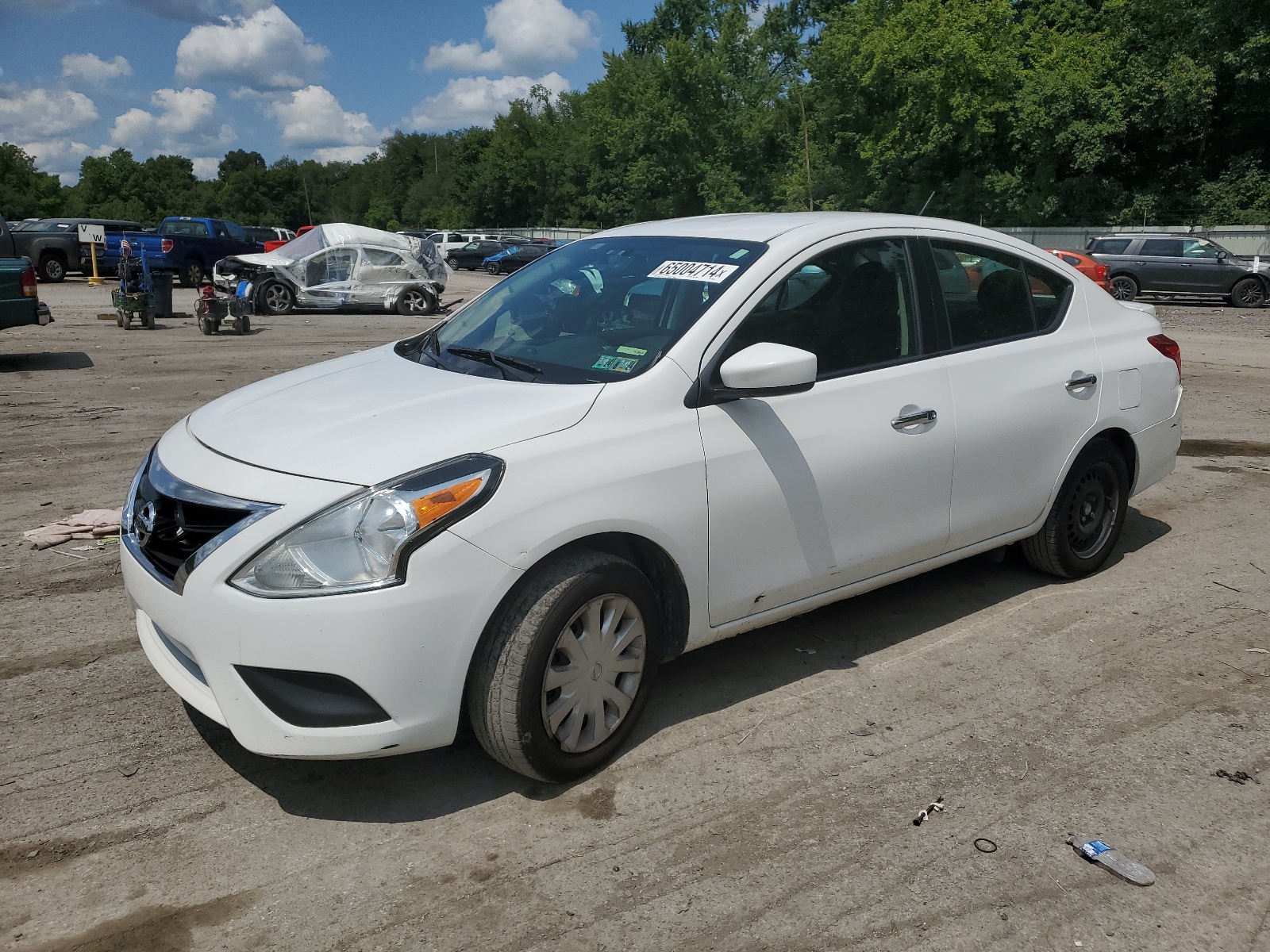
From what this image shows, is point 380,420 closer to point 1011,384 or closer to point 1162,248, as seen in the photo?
point 1011,384

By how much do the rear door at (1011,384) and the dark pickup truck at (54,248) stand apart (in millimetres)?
29301

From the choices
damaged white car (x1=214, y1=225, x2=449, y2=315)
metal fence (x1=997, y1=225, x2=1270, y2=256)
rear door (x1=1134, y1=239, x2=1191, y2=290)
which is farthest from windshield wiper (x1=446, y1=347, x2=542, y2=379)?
metal fence (x1=997, y1=225, x2=1270, y2=256)

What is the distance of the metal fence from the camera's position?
35281mm

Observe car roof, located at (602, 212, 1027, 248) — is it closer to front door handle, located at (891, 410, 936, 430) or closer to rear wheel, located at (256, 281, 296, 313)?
front door handle, located at (891, 410, 936, 430)

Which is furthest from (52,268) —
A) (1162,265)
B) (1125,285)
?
(1162,265)

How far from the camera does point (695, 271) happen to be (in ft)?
12.8

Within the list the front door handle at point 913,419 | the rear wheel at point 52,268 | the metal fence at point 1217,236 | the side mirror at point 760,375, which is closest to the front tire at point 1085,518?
the front door handle at point 913,419

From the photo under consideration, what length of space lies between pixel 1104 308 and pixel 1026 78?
43.8 m

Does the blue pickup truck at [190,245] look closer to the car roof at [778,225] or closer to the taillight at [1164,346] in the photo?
the car roof at [778,225]

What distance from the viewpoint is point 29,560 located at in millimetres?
5418

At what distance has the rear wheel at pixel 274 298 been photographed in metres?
21.3

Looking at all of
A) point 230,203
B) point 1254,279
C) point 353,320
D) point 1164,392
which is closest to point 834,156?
point 1254,279

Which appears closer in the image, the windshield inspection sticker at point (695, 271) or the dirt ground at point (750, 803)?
the dirt ground at point (750, 803)

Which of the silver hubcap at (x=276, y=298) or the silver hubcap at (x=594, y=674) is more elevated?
the silver hubcap at (x=276, y=298)
